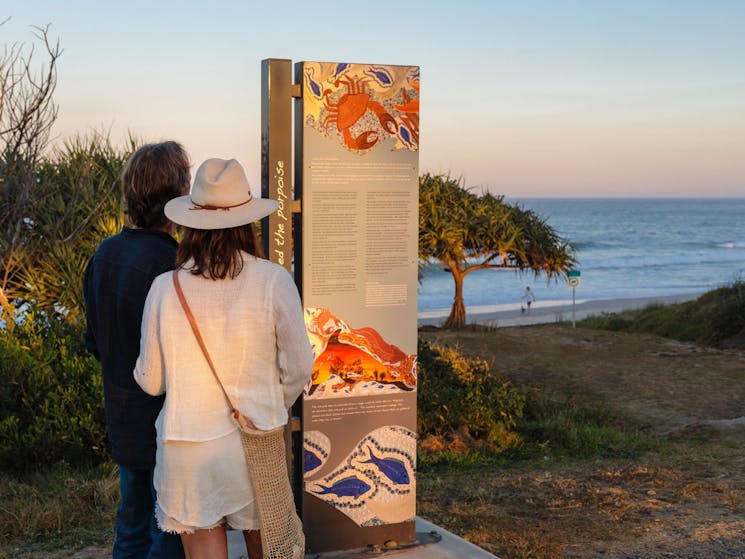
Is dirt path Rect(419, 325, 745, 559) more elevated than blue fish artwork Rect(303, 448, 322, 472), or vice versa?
blue fish artwork Rect(303, 448, 322, 472)

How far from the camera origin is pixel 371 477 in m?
4.88

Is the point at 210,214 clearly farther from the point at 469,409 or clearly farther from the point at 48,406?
the point at 469,409

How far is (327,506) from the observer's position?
477 centimetres

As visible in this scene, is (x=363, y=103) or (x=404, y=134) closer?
(x=363, y=103)

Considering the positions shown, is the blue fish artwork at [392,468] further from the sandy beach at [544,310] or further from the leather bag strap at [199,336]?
the sandy beach at [544,310]

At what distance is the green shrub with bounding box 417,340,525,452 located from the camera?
27.6ft

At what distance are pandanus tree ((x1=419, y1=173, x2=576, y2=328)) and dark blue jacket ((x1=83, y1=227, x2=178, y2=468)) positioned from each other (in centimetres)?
1544

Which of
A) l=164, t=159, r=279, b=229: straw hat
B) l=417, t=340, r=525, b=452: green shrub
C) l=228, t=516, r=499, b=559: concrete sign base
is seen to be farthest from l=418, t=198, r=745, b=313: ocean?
l=164, t=159, r=279, b=229: straw hat

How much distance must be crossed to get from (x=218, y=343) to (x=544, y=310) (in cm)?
3524

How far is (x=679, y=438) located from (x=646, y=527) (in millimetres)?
3669

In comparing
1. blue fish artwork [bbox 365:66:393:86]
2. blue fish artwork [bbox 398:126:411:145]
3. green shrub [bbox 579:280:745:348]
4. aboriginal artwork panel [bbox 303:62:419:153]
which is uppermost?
blue fish artwork [bbox 365:66:393:86]

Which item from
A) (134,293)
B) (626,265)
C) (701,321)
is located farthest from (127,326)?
(626,265)

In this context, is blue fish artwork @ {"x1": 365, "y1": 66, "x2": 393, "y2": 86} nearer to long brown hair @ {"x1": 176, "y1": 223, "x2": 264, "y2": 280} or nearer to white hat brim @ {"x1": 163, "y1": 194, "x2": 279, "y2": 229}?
white hat brim @ {"x1": 163, "y1": 194, "x2": 279, "y2": 229}

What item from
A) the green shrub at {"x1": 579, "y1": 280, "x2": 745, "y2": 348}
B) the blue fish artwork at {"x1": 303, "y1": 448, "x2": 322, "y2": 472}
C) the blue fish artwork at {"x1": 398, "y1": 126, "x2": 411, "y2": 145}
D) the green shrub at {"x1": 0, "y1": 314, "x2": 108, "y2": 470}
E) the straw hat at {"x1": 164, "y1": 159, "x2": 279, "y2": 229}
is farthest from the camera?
the green shrub at {"x1": 579, "y1": 280, "x2": 745, "y2": 348}
